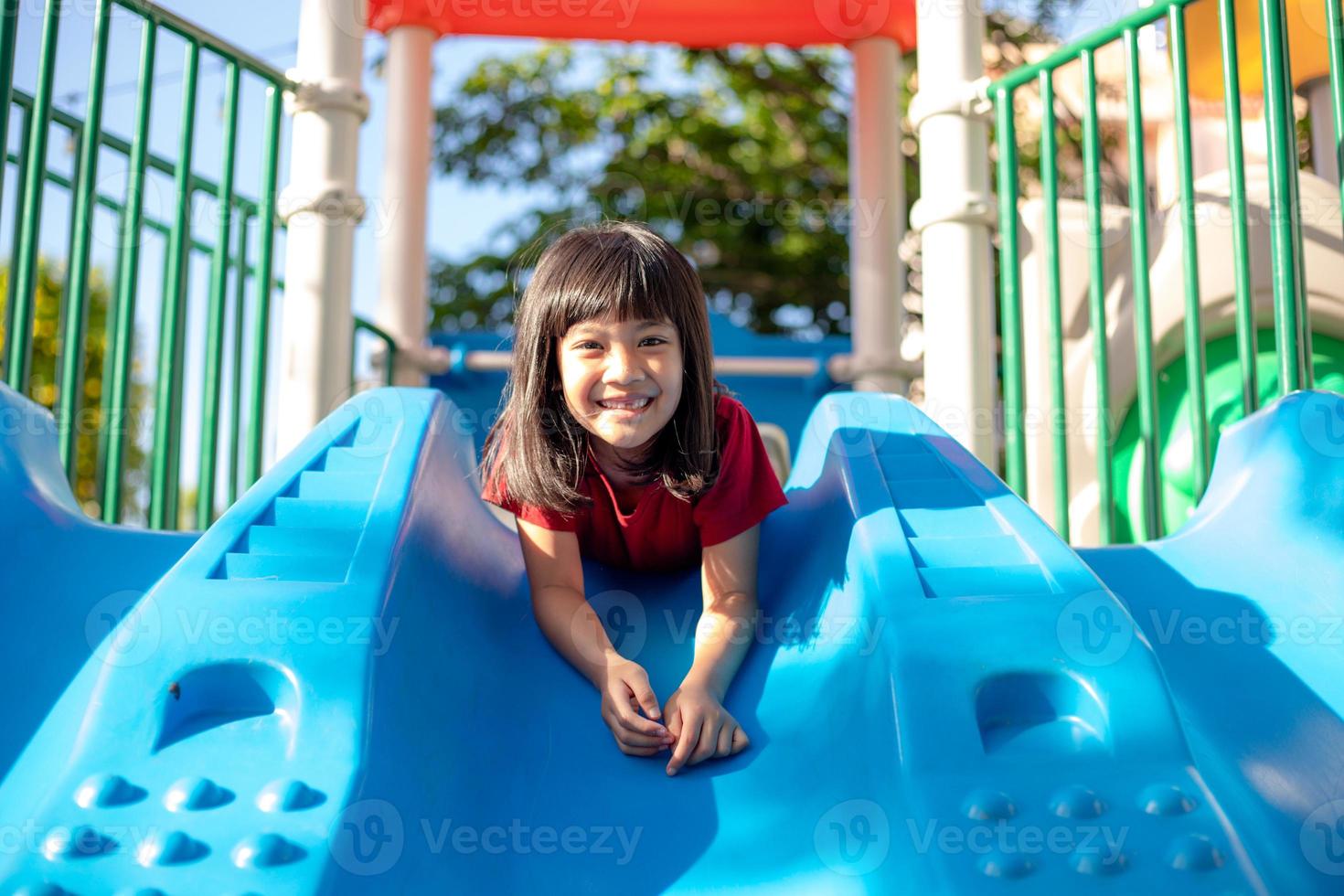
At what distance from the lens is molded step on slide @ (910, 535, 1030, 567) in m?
1.28

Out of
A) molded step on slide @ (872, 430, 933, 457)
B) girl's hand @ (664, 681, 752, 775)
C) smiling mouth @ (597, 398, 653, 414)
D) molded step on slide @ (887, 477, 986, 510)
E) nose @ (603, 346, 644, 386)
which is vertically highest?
nose @ (603, 346, 644, 386)

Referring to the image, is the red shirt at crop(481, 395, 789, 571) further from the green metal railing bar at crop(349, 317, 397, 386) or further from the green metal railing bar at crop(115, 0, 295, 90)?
the green metal railing bar at crop(349, 317, 397, 386)

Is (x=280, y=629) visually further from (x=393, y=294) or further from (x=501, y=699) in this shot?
(x=393, y=294)

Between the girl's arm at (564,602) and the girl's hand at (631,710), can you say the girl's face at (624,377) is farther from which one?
the girl's hand at (631,710)

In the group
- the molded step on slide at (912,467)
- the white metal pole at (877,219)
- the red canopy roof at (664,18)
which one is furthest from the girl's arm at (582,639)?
the red canopy roof at (664,18)

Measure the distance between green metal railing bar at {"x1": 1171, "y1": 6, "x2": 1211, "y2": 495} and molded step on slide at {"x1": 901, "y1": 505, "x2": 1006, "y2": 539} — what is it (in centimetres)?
69

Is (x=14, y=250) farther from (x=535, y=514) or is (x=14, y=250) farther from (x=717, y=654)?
(x=717, y=654)

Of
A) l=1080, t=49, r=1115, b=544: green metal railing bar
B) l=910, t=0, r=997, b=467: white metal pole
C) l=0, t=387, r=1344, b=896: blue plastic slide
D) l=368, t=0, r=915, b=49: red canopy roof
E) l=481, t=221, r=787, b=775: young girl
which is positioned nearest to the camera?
l=0, t=387, r=1344, b=896: blue plastic slide

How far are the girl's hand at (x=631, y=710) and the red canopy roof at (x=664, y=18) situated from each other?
93.6 inches

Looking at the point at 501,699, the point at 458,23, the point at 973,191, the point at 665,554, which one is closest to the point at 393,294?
the point at 458,23

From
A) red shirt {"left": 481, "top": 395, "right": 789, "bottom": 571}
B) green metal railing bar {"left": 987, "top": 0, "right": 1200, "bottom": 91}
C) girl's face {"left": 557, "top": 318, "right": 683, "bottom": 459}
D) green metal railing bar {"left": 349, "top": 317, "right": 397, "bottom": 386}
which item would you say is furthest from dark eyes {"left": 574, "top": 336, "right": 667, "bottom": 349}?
green metal railing bar {"left": 349, "top": 317, "right": 397, "bottom": 386}

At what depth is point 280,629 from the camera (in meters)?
1.17

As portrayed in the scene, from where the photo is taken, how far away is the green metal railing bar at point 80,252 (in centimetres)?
189

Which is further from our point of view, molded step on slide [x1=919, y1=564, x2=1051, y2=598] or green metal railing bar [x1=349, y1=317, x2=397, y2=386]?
green metal railing bar [x1=349, y1=317, x2=397, y2=386]
